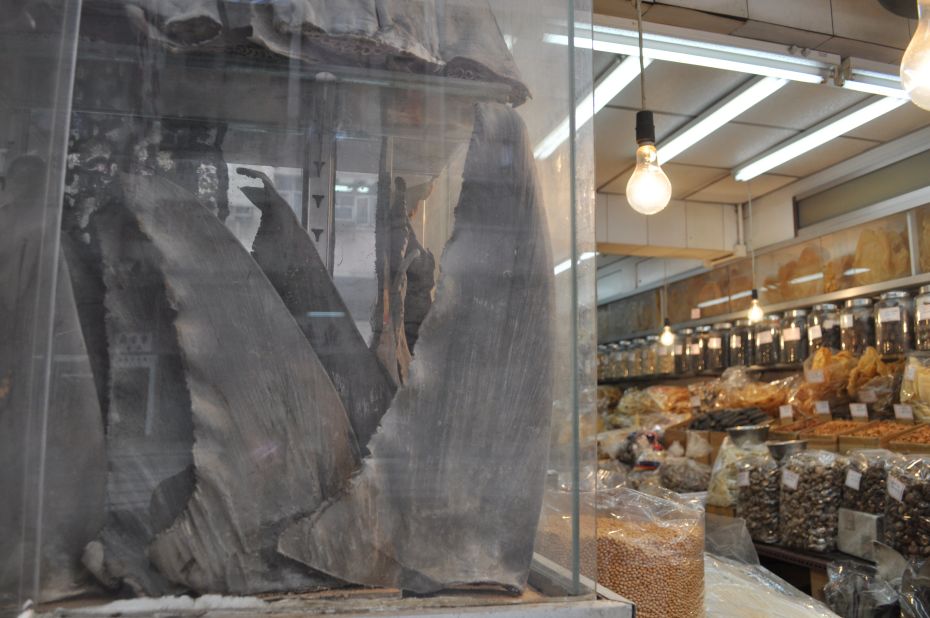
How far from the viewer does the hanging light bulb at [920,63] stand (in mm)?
1521

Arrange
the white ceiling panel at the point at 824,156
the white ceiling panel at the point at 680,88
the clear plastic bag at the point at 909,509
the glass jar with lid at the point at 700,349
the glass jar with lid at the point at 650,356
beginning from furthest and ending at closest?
the glass jar with lid at the point at 650,356 → the glass jar with lid at the point at 700,349 → the white ceiling panel at the point at 824,156 → the white ceiling panel at the point at 680,88 → the clear plastic bag at the point at 909,509

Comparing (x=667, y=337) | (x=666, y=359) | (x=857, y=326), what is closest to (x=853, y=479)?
(x=857, y=326)

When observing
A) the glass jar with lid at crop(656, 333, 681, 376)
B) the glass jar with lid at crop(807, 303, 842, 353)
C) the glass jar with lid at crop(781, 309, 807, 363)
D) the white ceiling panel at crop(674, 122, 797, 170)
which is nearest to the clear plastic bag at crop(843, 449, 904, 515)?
the glass jar with lid at crop(807, 303, 842, 353)

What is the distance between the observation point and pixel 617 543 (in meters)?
1.01

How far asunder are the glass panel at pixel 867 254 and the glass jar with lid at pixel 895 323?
0.65ft

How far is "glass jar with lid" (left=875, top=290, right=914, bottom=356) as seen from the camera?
A: 336 centimetres

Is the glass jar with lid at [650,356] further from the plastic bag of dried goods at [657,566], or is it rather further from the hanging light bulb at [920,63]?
the plastic bag of dried goods at [657,566]

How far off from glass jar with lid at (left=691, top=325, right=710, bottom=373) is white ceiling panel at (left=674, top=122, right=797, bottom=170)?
51.3 inches

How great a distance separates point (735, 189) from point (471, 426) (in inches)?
182

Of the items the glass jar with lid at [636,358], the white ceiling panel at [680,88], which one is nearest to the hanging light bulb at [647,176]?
the white ceiling panel at [680,88]

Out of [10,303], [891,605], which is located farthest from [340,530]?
[891,605]

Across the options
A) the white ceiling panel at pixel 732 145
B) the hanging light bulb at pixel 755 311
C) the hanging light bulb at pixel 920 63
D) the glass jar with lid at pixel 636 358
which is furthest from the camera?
the glass jar with lid at pixel 636 358

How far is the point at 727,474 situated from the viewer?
9.83 feet

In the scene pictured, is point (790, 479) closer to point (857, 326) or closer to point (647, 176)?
point (647, 176)
